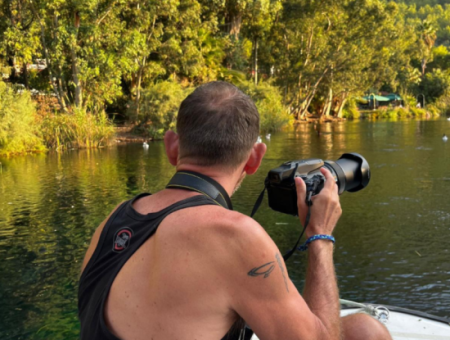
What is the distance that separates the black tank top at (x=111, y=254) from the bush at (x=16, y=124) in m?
19.9

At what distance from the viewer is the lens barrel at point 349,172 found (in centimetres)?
235

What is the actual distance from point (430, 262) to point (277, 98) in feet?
104

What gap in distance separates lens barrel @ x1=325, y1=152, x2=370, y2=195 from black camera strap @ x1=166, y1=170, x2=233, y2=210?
667 mm

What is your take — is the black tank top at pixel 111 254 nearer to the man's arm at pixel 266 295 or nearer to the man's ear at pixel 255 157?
the man's arm at pixel 266 295

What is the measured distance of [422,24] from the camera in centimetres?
7981

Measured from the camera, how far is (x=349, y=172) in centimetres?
240

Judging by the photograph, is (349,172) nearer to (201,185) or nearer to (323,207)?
(323,207)

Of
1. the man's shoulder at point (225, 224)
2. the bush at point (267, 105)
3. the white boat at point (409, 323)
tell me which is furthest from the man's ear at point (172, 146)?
the bush at point (267, 105)

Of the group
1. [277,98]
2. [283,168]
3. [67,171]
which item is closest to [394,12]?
[277,98]

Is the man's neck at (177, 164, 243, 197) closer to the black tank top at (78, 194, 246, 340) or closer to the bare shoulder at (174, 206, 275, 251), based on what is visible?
the black tank top at (78, 194, 246, 340)

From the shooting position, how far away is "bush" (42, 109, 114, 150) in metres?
22.9

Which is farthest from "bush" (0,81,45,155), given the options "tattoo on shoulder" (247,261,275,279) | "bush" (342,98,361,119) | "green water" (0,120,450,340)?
"bush" (342,98,361,119)

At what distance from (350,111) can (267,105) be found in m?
28.8

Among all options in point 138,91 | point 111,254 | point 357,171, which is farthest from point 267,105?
point 111,254
